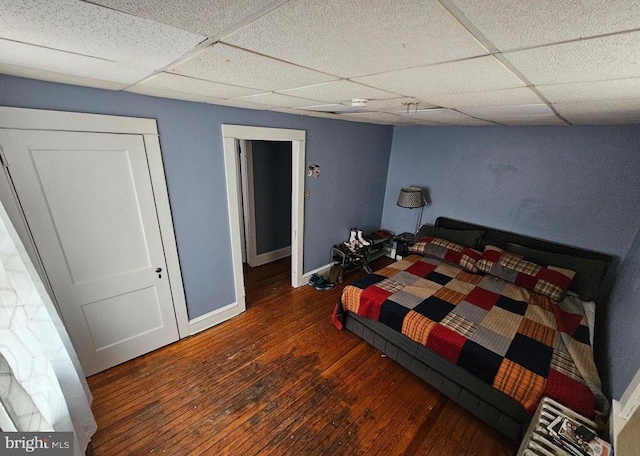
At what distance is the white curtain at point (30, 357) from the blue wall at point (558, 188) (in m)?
3.15

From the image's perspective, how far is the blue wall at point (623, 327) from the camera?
1.59 m

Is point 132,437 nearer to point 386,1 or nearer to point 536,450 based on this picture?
point 536,450

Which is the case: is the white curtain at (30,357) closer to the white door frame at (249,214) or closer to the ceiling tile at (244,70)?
the ceiling tile at (244,70)

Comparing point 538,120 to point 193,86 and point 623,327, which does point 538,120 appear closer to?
point 623,327

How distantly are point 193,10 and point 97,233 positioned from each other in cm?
199

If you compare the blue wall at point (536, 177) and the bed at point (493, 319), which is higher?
the blue wall at point (536, 177)

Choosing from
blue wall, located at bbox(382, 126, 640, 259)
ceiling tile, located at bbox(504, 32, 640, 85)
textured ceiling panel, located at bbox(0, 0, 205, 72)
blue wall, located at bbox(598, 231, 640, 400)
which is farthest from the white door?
blue wall, located at bbox(382, 126, 640, 259)

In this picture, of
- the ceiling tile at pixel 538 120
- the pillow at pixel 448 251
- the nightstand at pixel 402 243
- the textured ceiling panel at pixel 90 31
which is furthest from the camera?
the nightstand at pixel 402 243

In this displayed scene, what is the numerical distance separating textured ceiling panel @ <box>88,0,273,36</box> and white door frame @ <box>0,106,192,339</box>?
1.55m

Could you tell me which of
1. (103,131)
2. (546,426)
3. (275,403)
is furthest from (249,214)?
(546,426)

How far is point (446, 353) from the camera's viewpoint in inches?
78.2

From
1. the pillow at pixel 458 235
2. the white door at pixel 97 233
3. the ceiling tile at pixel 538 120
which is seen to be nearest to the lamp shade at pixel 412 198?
the pillow at pixel 458 235

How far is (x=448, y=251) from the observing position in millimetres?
3186

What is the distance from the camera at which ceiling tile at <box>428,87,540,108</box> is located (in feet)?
4.35
